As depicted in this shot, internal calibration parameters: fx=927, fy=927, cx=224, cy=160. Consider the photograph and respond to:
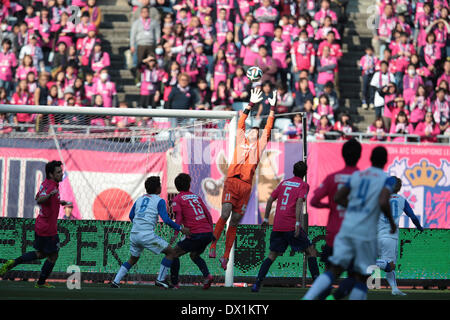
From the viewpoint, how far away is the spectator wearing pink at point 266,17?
23078mm

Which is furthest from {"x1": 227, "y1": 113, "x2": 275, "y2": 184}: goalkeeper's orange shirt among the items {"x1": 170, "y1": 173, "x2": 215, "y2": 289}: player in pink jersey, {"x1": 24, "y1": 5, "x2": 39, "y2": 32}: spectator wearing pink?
{"x1": 24, "y1": 5, "x2": 39, "y2": 32}: spectator wearing pink

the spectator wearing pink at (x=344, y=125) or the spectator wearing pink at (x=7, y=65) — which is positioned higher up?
the spectator wearing pink at (x=7, y=65)

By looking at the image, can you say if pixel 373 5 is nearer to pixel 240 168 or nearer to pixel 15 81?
pixel 15 81

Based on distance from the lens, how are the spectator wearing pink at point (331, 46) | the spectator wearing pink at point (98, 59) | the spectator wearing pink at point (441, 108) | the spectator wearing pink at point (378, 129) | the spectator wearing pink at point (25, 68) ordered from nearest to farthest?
the spectator wearing pink at point (378, 129)
the spectator wearing pink at point (25, 68)
the spectator wearing pink at point (441, 108)
the spectator wearing pink at point (98, 59)
the spectator wearing pink at point (331, 46)

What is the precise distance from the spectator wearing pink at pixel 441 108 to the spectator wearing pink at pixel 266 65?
399 centimetres

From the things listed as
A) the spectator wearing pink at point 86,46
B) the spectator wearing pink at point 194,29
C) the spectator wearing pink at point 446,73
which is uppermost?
the spectator wearing pink at point 194,29

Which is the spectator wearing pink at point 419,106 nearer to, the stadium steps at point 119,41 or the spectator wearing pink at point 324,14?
the spectator wearing pink at point 324,14

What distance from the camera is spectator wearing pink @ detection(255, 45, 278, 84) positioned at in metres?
22.0

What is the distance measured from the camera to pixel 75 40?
76.2ft

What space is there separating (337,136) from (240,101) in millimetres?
2378

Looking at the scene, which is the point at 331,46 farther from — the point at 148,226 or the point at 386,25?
the point at 148,226

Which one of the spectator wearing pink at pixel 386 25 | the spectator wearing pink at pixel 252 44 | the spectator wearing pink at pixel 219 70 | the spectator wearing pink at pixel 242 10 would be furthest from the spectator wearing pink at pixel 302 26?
the spectator wearing pink at pixel 219 70

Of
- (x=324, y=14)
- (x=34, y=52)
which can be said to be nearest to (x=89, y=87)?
(x=34, y=52)

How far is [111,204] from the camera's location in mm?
17844
